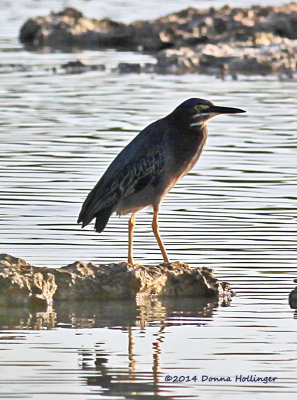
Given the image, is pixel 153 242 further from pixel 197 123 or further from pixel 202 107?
pixel 202 107

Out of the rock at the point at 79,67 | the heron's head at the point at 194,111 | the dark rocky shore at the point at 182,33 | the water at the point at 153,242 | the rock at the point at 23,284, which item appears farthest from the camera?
the dark rocky shore at the point at 182,33

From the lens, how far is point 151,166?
9.52 metres

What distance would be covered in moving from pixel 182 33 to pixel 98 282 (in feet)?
69.0

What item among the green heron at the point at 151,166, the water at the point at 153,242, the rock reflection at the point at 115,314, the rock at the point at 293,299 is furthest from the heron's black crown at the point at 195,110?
the rock at the point at 293,299

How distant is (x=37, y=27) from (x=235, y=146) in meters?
15.2

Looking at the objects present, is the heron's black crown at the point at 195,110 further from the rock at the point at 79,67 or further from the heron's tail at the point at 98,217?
the rock at the point at 79,67

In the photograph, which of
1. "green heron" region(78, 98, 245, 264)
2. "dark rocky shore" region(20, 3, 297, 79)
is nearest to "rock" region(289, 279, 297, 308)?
"green heron" region(78, 98, 245, 264)

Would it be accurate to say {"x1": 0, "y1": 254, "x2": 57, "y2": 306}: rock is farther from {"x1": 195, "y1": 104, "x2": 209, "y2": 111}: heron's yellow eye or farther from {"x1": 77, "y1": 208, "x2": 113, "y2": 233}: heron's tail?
{"x1": 195, "y1": 104, "x2": 209, "y2": 111}: heron's yellow eye

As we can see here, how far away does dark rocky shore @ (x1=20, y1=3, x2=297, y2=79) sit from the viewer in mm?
27375

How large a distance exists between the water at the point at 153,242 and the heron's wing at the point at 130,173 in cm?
63

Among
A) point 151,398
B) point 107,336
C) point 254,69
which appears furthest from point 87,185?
point 254,69

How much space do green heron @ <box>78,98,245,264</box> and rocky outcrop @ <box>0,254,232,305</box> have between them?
1.69ft

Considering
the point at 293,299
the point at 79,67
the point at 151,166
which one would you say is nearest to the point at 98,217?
the point at 151,166

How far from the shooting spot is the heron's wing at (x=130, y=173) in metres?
9.43
